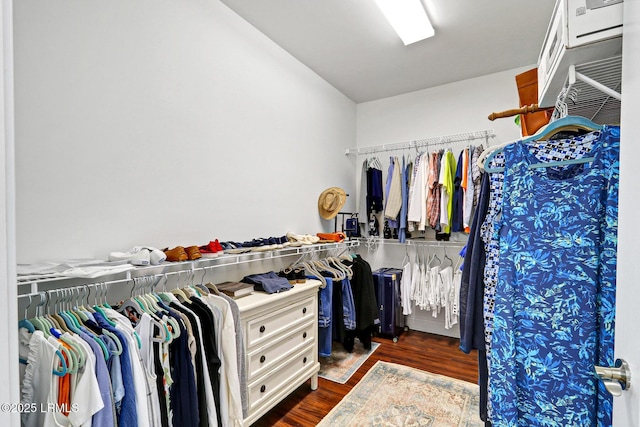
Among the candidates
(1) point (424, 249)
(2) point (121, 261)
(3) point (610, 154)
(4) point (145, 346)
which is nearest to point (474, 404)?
(1) point (424, 249)

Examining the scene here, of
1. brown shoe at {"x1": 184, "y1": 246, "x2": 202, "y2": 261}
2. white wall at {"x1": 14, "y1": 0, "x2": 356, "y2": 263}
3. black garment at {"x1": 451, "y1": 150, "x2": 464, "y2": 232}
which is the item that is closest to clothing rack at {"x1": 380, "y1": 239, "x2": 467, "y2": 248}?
black garment at {"x1": 451, "y1": 150, "x2": 464, "y2": 232}

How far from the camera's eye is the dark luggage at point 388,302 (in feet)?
11.3

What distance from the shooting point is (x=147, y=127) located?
1813 mm

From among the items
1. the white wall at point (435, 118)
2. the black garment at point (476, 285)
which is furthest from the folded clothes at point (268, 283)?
the white wall at point (435, 118)

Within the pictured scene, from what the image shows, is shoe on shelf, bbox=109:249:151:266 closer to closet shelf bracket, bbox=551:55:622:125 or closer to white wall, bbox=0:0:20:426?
white wall, bbox=0:0:20:426

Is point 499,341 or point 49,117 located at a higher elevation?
point 49,117

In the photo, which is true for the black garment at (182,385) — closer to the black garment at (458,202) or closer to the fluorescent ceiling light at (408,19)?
Result: the fluorescent ceiling light at (408,19)

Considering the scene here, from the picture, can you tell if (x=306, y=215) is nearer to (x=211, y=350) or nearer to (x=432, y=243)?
(x=432, y=243)

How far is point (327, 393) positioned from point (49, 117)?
8.03 ft

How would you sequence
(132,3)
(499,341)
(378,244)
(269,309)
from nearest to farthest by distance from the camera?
(499,341) → (132,3) → (269,309) → (378,244)

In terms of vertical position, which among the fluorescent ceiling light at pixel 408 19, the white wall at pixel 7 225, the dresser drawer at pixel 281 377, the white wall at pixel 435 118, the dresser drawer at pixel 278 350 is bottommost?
the dresser drawer at pixel 281 377

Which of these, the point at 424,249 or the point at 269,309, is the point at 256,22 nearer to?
the point at 269,309

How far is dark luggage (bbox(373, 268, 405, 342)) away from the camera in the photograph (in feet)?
11.3

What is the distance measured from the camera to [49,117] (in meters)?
1.42
